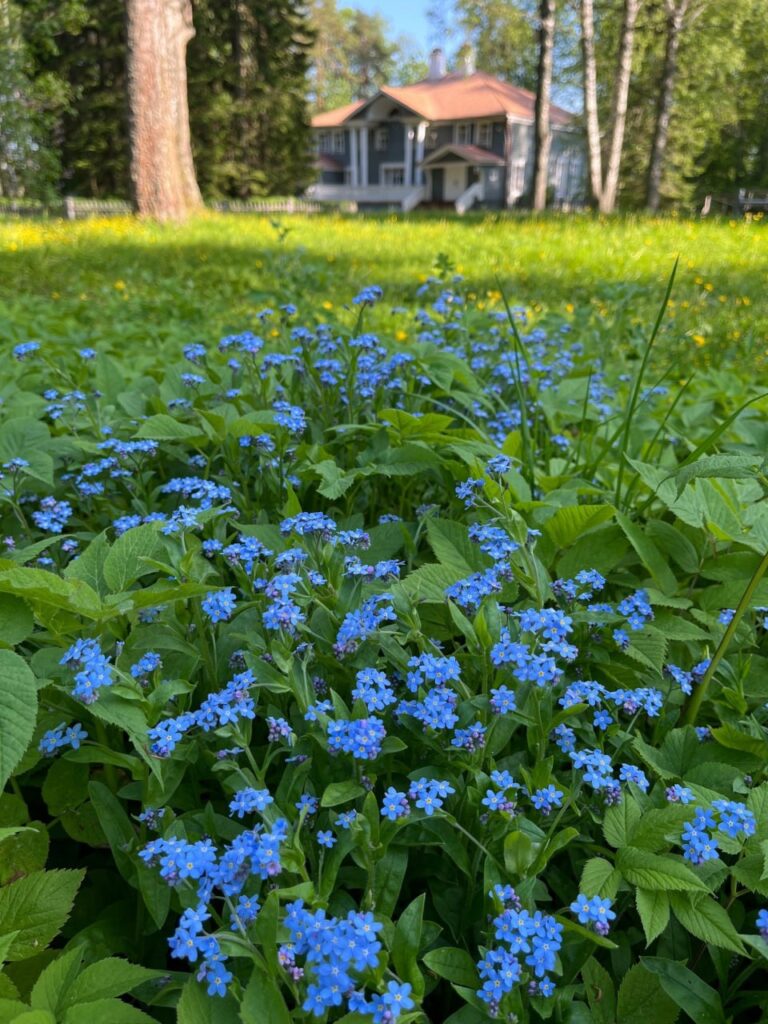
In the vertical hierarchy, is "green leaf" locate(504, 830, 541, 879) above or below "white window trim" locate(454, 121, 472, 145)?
below

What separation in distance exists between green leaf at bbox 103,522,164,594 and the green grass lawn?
7.44ft

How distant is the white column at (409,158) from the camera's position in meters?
38.3

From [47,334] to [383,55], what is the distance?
71848 mm

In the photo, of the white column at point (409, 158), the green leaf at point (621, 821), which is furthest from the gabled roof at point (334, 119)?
the green leaf at point (621, 821)

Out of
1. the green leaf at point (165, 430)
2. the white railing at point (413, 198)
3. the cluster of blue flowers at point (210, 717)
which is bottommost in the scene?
the white railing at point (413, 198)

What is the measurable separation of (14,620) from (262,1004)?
686 millimetres

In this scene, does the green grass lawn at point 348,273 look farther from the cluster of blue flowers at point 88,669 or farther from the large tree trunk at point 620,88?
the large tree trunk at point 620,88

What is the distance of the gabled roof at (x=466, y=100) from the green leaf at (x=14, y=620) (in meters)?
38.3

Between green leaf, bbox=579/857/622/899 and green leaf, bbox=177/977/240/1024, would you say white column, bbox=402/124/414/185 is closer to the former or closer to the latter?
green leaf, bbox=579/857/622/899

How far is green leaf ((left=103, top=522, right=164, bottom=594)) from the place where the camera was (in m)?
1.37

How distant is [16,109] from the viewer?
14938 millimetres

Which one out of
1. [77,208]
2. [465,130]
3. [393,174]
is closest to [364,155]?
[393,174]

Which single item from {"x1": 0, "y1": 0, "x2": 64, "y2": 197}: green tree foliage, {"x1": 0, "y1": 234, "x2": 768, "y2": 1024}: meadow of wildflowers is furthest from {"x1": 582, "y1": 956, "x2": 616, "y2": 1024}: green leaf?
{"x1": 0, "y1": 0, "x2": 64, "y2": 197}: green tree foliage

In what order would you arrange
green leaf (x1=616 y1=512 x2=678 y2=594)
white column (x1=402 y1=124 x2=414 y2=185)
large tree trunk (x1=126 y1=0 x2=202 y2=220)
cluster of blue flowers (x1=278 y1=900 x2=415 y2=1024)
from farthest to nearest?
white column (x1=402 y1=124 x2=414 y2=185) < large tree trunk (x1=126 y1=0 x2=202 y2=220) < green leaf (x1=616 y1=512 x2=678 y2=594) < cluster of blue flowers (x1=278 y1=900 x2=415 y2=1024)
